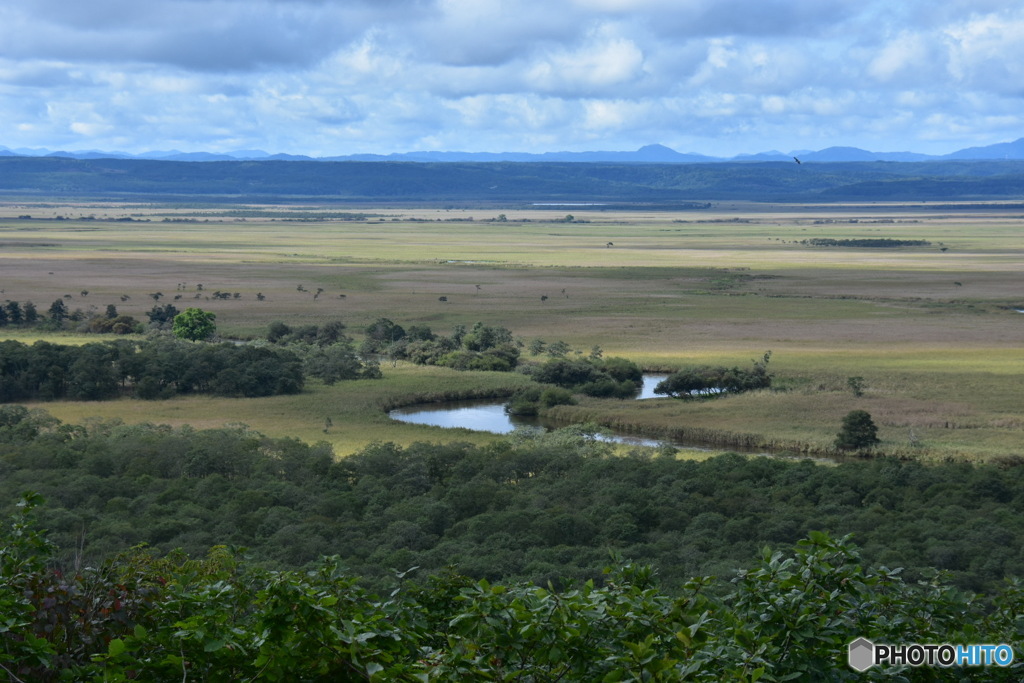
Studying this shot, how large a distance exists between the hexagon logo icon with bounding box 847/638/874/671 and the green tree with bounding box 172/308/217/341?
6765 cm

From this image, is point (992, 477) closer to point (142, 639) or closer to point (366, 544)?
point (366, 544)

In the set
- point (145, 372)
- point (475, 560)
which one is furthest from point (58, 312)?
point (475, 560)

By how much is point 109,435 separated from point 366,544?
20162 mm

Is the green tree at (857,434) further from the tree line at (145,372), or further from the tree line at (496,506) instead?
the tree line at (145,372)

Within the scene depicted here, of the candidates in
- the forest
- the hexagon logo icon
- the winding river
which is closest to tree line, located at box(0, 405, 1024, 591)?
the forest

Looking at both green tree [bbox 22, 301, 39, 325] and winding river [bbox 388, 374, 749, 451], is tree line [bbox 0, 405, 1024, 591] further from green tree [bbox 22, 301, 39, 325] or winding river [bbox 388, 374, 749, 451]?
green tree [bbox 22, 301, 39, 325]

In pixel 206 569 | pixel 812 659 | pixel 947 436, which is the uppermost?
pixel 812 659

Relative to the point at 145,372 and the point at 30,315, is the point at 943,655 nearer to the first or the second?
the point at 145,372

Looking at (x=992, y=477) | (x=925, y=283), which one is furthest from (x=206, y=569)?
(x=925, y=283)

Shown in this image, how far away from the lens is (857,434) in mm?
43562

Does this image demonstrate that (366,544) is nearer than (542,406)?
Yes

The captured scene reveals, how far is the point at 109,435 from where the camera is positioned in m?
41.5

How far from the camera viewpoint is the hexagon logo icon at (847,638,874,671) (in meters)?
8.77

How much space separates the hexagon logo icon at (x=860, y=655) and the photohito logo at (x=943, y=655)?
37 millimetres
